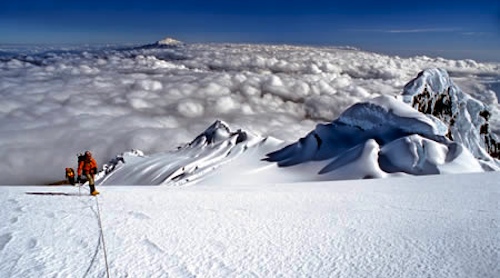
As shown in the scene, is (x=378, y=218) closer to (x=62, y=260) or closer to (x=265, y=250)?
(x=265, y=250)

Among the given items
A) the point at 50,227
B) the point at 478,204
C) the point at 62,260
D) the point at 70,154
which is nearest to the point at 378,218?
the point at 478,204

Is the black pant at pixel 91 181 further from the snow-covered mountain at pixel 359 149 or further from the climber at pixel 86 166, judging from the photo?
the snow-covered mountain at pixel 359 149

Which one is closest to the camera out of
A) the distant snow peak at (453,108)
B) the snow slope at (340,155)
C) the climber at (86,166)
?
the climber at (86,166)

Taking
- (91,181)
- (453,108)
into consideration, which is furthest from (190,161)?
(453,108)

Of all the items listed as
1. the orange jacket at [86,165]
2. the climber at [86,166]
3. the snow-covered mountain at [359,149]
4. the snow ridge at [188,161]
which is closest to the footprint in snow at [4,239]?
the climber at [86,166]

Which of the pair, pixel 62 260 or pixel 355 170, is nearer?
pixel 62 260

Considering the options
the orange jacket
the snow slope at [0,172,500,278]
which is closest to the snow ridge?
the orange jacket

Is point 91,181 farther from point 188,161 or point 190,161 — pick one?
point 188,161
